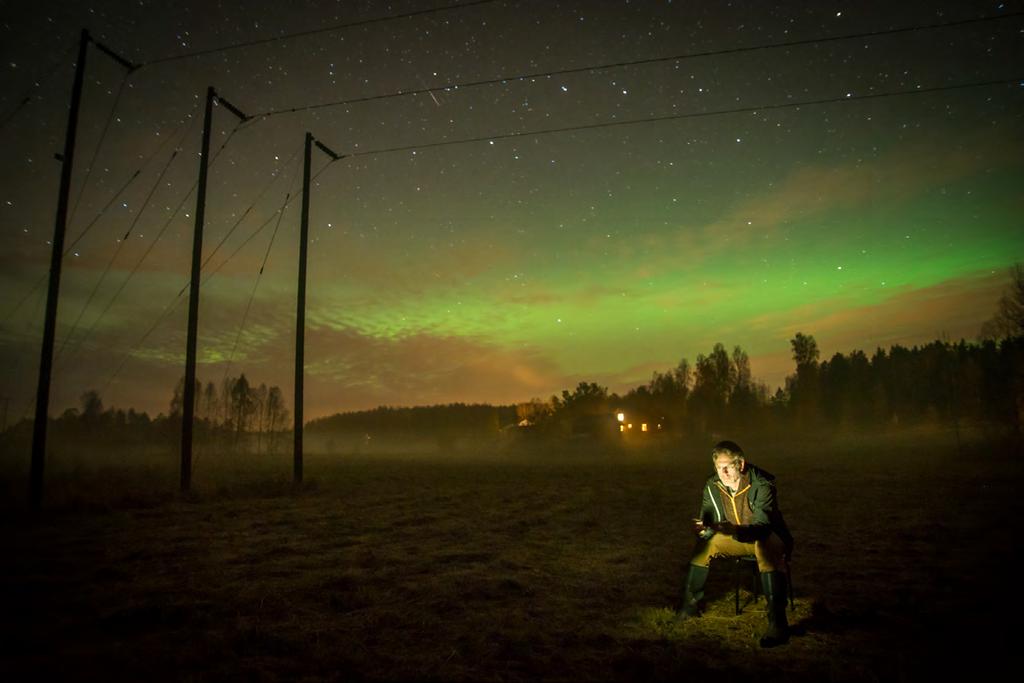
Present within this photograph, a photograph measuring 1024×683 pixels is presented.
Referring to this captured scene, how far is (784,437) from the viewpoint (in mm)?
80688

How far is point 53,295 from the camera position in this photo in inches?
573

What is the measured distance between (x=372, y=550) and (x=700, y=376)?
108339 millimetres

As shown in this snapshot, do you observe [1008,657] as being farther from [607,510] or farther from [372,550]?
[607,510]

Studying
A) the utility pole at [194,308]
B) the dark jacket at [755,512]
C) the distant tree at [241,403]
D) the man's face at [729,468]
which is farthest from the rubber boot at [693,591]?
the distant tree at [241,403]

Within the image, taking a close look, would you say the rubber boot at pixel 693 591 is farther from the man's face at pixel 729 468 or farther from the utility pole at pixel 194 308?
the utility pole at pixel 194 308

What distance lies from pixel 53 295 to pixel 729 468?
57.3ft

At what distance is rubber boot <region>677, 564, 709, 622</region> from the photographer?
594 centimetres

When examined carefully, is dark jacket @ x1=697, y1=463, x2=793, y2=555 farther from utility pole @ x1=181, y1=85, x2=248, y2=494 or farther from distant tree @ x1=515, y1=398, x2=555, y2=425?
distant tree @ x1=515, y1=398, x2=555, y2=425

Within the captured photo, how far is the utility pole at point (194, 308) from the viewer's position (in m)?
16.8

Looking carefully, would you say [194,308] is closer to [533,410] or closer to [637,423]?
[637,423]

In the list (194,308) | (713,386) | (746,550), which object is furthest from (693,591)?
(713,386)

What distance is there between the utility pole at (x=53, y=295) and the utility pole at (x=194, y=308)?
10.7 ft

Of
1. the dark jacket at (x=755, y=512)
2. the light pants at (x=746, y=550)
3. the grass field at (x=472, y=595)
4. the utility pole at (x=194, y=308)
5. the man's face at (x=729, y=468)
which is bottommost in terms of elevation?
the grass field at (x=472, y=595)

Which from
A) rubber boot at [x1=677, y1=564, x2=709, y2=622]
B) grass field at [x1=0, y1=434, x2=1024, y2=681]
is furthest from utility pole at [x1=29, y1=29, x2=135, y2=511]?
rubber boot at [x1=677, y1=564, x2=709, y2=622]
